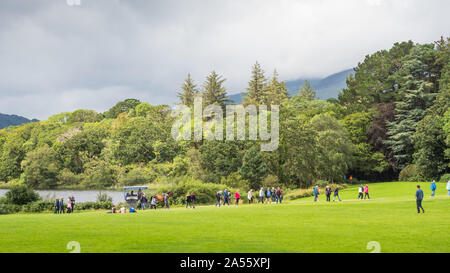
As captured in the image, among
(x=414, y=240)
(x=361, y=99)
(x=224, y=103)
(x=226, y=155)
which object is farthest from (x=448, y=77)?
(x=414, y=240)

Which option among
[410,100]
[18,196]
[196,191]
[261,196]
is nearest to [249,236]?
[261,196]

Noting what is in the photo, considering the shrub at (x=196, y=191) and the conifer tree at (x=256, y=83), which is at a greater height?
the conifer tree at (x=256, y=83)

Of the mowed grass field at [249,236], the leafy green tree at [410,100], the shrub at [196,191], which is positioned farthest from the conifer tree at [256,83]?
the mowed grass field at [249,236]

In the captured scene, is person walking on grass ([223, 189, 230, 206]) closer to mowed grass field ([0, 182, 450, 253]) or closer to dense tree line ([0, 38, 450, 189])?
dense tree line ([0, 38, 450, 189])

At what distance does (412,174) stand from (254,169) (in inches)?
1048

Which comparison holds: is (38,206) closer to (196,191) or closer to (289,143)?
(196,191)

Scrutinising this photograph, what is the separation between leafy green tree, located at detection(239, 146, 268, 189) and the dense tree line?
13 cm

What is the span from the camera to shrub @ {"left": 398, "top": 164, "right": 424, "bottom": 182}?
6338 centimetres

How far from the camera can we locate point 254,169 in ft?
183

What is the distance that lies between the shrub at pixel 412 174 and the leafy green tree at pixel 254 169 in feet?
78.9

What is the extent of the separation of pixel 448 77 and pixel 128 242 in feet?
212

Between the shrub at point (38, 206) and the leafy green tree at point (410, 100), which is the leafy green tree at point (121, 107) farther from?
the shrub at point (38, 206)

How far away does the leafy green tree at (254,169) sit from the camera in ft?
182

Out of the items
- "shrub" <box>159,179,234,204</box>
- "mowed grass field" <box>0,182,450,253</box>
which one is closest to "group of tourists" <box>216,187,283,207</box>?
"shrub" <box>159,179,234,204</box>
